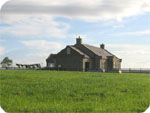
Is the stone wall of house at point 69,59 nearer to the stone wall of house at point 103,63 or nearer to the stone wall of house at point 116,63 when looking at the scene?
the stone wall of house at point 103,63

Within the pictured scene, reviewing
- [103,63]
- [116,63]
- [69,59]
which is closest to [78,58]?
[69,59]

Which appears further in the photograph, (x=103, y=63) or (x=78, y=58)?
(x=103, y=63)

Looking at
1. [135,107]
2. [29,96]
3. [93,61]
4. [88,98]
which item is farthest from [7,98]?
[93,61]

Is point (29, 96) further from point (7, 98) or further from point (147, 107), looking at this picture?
point (147, 107)

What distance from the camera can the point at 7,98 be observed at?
7652 mm

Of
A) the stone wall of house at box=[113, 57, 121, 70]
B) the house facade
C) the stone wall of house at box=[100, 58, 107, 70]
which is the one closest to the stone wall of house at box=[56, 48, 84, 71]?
the house facade

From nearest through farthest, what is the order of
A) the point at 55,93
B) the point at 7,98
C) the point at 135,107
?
the point at 135,107 < the point at 7,98 < the point at 55,93

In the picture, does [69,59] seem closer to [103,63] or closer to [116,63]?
[103,63]

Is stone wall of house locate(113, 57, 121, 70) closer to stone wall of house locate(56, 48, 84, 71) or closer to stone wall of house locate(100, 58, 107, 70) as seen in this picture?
stone wall of house locate(100, 58, 107, 70)

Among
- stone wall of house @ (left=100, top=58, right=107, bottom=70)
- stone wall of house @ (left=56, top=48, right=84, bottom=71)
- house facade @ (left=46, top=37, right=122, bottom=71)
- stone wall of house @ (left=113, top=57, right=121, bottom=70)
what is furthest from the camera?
stone wall of house @ (left=113, top=57, right=121, bottom=70)

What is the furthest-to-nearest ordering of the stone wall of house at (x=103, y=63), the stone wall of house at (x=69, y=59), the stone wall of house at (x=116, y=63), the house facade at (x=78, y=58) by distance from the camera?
1. the stone wall of house at (x=116, y=63)
2. the stone wall of house at (x=103, y=63)
3. the stone wall of house at (x=69, y=59)
4. the house facade at (x=78, y=58)

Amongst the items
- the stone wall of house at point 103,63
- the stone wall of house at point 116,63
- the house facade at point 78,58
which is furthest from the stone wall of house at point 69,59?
the stone wall of house at point 116,63

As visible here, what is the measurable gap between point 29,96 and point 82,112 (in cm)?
235

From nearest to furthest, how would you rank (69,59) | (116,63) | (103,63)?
(69,59) < (103,63) < (116,63)
